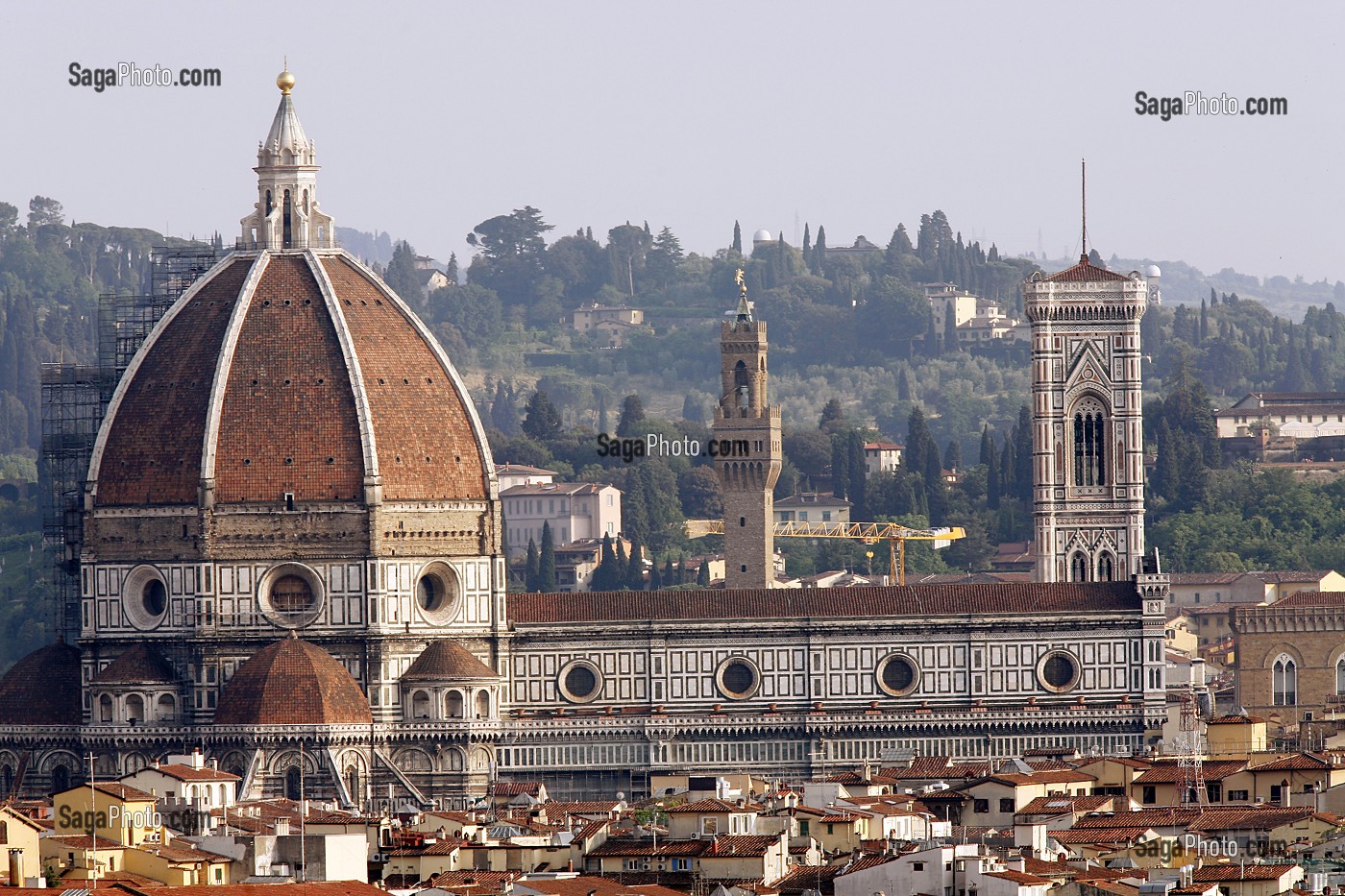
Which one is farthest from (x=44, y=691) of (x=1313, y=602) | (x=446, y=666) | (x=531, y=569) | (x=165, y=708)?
(x=531, y=569)

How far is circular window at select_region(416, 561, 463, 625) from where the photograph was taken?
10531cm

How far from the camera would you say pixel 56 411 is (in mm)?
114500

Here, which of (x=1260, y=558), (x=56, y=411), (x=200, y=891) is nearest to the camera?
(x=200, y=891)

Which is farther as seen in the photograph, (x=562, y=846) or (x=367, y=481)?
(x=367, y=481)

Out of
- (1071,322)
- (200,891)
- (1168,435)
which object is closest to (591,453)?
(1168,435)

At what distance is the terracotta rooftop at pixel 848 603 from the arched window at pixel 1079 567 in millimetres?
10183

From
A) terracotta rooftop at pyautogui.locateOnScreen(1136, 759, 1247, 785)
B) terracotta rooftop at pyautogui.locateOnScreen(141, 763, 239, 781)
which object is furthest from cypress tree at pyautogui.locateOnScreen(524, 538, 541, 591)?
terracotta rooftop at pyautogui.locateOnScreen(1136, 759, 1247, 785)

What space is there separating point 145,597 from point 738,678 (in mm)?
13755

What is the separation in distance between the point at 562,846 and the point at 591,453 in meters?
119

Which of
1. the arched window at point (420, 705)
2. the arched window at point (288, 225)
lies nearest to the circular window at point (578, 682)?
the arched window at point (420, 705)

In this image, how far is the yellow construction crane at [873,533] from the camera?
149 meters

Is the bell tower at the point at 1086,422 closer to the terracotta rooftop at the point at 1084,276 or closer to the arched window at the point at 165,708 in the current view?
the terracotta rooftop at the point at 1084,276

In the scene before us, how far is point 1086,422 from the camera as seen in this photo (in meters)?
117

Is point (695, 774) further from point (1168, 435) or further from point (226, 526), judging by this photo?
point (1168, 435)
